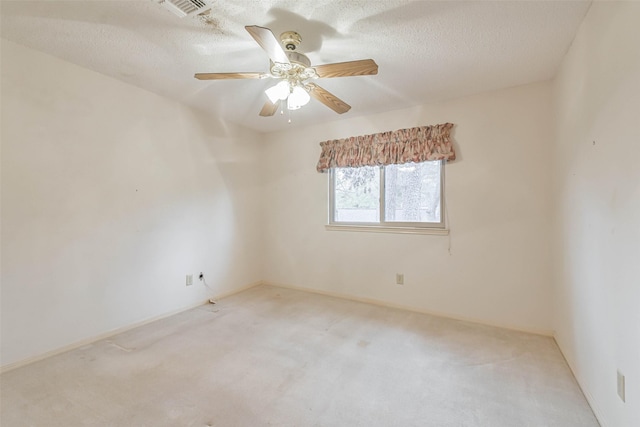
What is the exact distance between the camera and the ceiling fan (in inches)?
63.3

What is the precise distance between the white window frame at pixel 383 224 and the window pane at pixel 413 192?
0.13ft

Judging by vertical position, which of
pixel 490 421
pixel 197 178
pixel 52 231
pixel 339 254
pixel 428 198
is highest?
pixel 197 178

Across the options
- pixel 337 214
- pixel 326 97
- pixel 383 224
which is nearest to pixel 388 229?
pixel 383 224

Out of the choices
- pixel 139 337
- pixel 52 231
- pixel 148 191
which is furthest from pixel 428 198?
pixel 52 231

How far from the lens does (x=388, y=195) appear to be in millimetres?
3414

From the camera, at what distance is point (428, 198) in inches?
124

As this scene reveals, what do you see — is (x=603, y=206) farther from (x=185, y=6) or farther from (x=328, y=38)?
(x=185, y=6)

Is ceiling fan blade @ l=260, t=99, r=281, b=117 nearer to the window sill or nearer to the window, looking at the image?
the window

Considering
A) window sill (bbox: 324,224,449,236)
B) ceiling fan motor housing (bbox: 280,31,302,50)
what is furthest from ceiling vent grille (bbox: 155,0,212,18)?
window sill (bbox: 324,224,449,236)

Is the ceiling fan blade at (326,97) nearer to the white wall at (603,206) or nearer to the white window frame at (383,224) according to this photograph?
the white window frame at (383,224)

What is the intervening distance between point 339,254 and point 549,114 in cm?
265

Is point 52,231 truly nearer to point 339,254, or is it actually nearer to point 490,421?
point 339,254

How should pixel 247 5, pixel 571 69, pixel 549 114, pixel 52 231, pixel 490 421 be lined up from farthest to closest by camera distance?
pixel 549 114
pixel 52 231
pixel 571 69
pixel 247 5
pixel 490 421

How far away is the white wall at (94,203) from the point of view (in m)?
2.05
